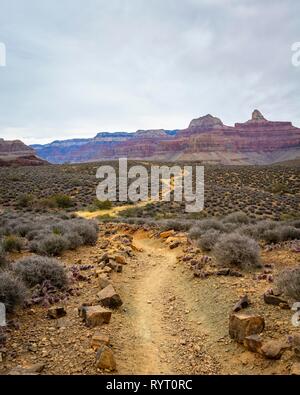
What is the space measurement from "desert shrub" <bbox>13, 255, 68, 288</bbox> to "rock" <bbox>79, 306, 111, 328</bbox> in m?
1.60

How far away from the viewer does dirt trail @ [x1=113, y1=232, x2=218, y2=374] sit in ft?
16.3

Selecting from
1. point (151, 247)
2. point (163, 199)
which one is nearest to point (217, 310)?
point (151, 247)

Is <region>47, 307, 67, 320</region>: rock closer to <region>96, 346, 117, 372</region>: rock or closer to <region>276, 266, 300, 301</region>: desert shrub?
<region>96, 346, 117, 372</region>: rock

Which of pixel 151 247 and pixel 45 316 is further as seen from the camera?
pixel 151 247

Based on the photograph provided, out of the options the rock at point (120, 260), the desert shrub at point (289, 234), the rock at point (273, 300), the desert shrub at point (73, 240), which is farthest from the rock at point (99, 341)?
the desert shrub at point (289, 234)

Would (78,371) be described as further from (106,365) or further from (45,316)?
(45,316)

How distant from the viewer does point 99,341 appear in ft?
17.0

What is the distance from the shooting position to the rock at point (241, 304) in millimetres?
6219

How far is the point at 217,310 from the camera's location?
263 inches

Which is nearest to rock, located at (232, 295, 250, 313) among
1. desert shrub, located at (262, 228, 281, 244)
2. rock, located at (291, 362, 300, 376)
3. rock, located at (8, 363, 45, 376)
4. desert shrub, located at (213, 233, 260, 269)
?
rock, located at (291, 362, 300, 376)

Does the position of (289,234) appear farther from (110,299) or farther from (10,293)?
(10,293)
